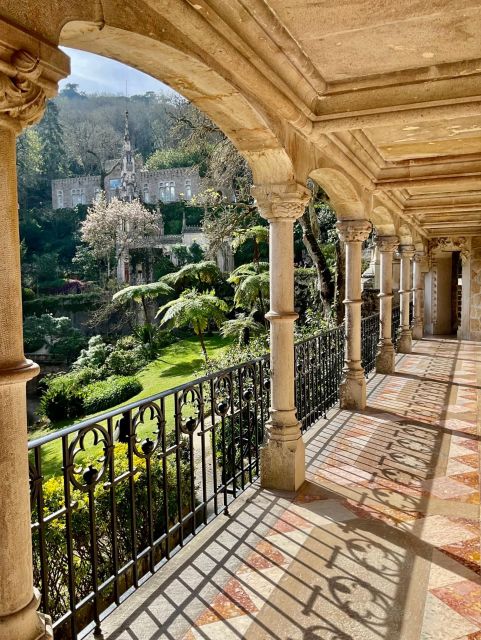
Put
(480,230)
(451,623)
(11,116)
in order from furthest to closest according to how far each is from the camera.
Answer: (480,230)
(451,623)
(11,116)

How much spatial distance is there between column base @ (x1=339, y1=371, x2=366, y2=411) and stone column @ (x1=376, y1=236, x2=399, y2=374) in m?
2.64

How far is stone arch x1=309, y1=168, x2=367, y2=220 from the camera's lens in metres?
5.31

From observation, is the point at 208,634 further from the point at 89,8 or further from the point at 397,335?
the point at 397,335

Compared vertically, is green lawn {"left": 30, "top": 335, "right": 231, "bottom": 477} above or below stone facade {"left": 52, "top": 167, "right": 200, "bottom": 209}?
below

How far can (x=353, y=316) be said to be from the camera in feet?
22.5

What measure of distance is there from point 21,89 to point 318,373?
4991mm

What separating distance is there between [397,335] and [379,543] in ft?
30.4

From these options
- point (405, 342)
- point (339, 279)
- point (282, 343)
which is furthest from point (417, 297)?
point (282, 343)

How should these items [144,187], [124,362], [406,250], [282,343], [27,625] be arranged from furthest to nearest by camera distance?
[144,187] → [124,362] → [406,250] → [282,343] → [27,625]

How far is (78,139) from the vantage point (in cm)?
5016

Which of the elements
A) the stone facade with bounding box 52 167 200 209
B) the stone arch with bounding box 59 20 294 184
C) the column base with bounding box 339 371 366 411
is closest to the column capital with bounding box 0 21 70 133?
the stone arch with bounding box 59 20 294 184

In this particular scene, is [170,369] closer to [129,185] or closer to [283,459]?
[283,459]

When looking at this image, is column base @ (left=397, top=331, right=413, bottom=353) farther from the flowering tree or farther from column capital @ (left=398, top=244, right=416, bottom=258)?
the flowering tree

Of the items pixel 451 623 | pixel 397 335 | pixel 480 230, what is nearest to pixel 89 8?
pixel 451 623
